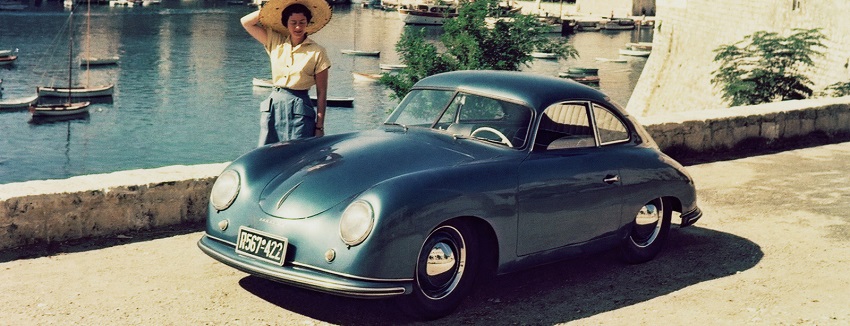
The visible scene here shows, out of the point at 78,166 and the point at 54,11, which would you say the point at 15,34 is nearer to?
the point at 54,11

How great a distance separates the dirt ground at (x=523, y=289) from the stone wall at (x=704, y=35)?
861 inches

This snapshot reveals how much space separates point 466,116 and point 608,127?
96 centimetres

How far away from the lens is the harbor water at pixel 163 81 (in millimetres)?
49438

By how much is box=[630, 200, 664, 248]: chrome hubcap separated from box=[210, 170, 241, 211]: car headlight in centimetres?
257

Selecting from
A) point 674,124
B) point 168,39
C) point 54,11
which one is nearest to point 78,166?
point 168,39

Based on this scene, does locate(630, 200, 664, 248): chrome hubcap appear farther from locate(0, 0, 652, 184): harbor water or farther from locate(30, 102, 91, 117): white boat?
locate(30, 102, 91, 117): white boat

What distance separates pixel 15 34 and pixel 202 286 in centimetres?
8148

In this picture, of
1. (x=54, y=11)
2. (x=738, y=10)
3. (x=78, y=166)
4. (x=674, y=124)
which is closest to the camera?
(x=674, y=124)

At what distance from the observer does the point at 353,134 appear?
21.9ft

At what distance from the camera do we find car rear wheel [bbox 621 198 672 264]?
6988mm

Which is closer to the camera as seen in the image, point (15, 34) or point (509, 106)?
point (509, 106)

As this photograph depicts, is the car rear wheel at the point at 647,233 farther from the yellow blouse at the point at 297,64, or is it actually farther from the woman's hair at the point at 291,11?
the woman's hair at the point at 291,11

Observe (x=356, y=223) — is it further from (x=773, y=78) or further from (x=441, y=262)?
(x=773, y=78)

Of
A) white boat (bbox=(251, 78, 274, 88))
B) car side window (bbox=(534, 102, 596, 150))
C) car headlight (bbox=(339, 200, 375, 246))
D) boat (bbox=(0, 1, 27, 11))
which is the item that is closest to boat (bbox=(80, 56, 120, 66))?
white boat (bbox=(251, 78, 274, 88))
